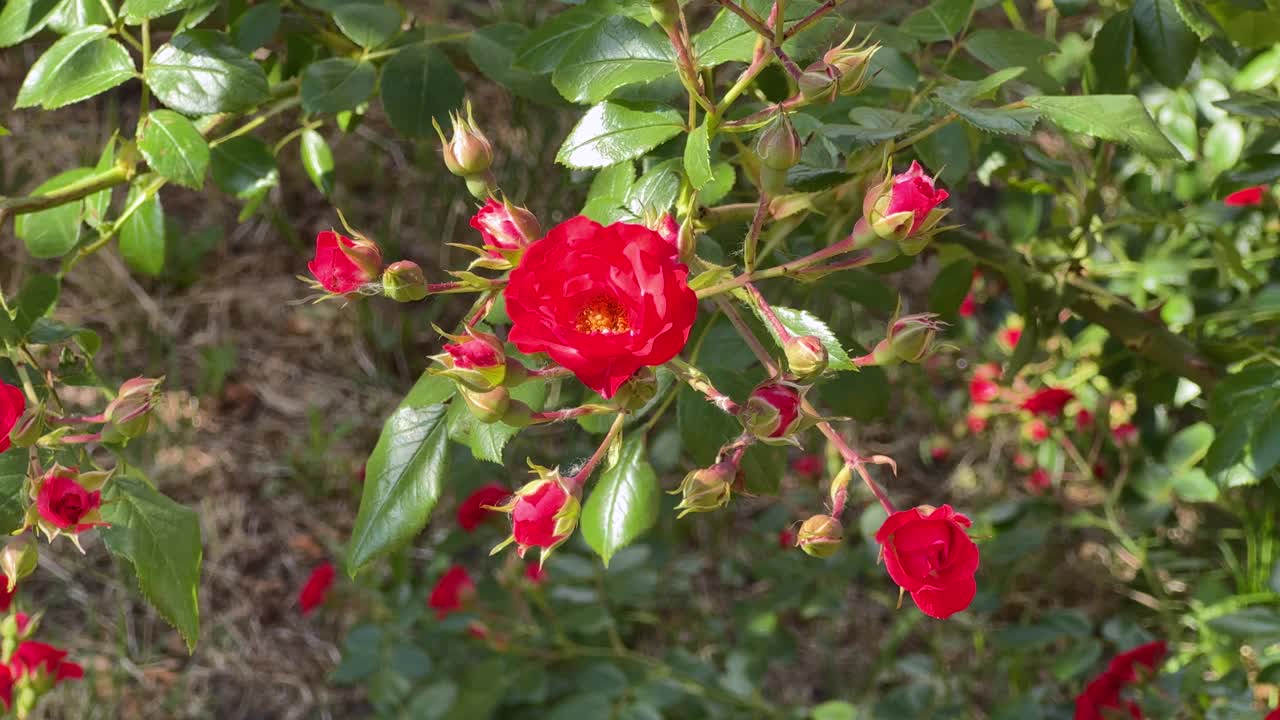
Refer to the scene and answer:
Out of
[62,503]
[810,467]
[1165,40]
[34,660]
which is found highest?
[1165,40]

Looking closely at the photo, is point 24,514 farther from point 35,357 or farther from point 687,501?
point 687,501

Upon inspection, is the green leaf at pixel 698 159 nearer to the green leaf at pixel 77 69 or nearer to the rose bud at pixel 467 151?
the rose bud at pixel 467 151

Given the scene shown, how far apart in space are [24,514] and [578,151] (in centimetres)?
49

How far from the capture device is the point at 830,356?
2.55 feet

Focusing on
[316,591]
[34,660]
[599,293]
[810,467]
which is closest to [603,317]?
[599,293]

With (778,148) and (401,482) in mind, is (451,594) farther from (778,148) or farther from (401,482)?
(778,148)

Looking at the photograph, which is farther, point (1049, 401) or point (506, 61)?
point (1049, 401)

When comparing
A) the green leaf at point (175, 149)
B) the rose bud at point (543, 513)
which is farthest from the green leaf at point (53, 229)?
the rose bud at point (543, 513)

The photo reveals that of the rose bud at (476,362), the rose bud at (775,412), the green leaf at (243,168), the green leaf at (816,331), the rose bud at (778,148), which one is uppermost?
the rose bud at (778,148)

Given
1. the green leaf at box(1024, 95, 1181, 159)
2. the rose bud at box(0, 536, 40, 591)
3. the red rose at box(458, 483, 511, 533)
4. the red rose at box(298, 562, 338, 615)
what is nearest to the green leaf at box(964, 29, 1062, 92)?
the green leaf at box(1024, 95, 1181, 159)

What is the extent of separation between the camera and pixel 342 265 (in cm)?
80

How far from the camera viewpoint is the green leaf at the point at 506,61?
1.08 meters

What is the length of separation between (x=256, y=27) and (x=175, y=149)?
0.16 m

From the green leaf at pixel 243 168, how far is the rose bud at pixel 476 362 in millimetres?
494
